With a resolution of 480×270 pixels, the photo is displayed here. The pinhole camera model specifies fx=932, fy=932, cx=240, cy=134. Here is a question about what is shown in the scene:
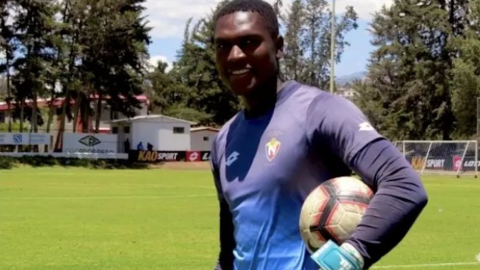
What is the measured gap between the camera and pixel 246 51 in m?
3.38

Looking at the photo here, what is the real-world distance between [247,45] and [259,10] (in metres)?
0.15

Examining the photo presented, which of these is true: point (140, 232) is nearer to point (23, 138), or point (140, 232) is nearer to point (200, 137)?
point (23, 138)

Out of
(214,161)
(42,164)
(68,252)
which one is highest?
(214,161)

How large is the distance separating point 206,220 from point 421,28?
5970 cm

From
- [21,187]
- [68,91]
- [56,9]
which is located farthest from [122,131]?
[21,187]

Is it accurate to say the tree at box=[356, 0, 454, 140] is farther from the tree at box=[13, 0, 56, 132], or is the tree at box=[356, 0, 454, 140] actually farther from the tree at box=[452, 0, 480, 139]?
the tree at box=[13, 0, 56, 132]

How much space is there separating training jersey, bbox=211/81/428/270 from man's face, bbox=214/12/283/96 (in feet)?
0.48

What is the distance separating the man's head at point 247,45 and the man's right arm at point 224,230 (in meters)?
0.48

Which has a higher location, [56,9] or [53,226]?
[56,9]

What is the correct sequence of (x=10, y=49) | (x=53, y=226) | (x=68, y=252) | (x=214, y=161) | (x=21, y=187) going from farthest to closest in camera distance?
(x=10, y=49), (x=21, y=187), (x=53, y=226), (x=68, y=252), (x=214, y=161)

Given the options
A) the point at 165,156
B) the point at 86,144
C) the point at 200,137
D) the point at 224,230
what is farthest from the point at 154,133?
the point at 224,230

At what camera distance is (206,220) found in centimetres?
2117

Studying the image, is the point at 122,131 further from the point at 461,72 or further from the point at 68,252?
the point at 68,252

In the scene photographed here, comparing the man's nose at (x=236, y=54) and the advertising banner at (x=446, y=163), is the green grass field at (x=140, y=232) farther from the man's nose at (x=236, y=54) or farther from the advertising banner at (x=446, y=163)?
the advertising banner at (x=446, y=163)
